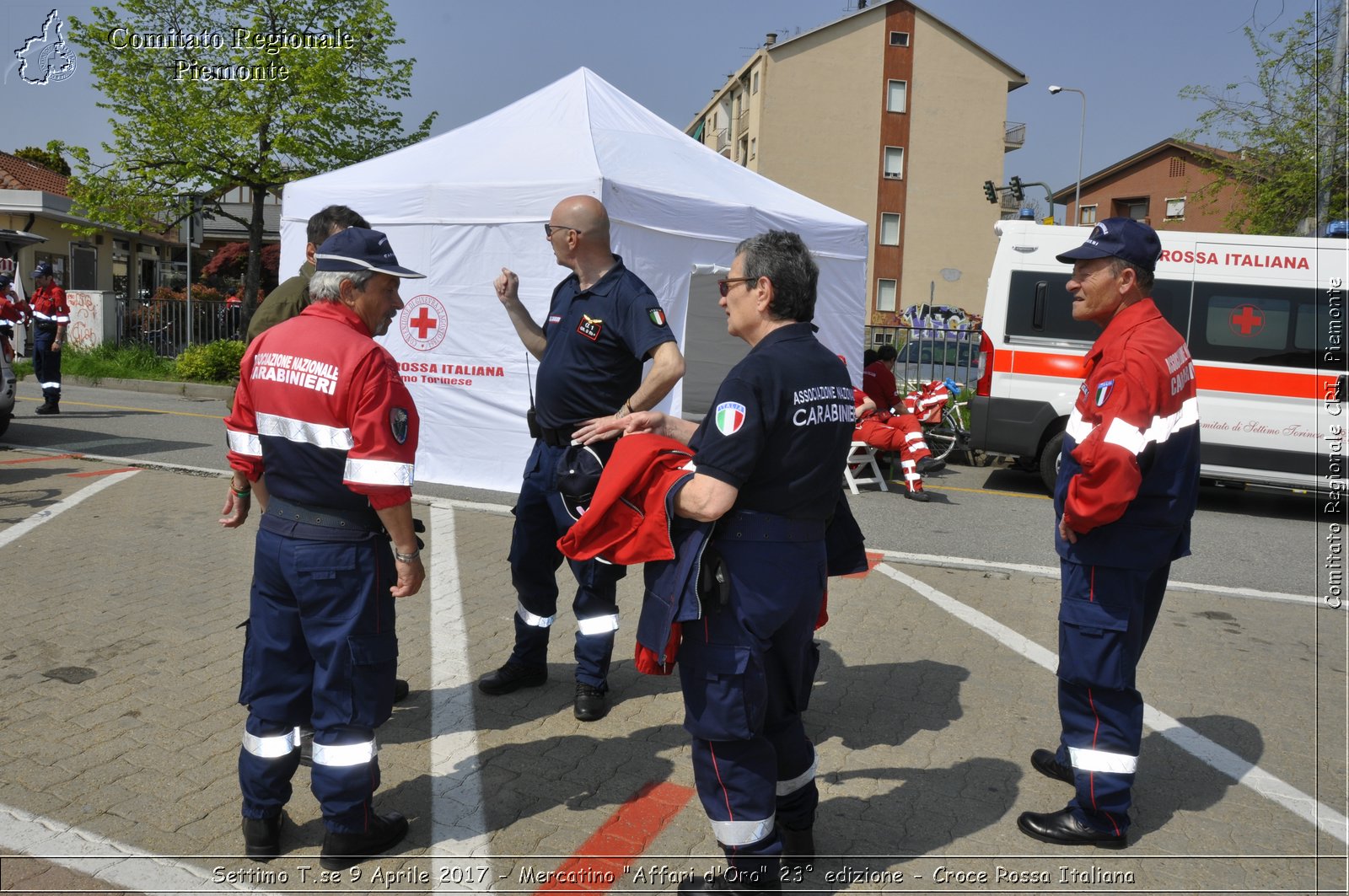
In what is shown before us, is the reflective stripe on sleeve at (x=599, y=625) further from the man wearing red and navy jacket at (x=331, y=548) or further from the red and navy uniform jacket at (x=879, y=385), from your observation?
the red and navy uniform jacket at (x=879, y=385)

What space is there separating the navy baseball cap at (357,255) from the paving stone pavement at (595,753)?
6.02 feet

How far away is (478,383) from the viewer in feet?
28.4

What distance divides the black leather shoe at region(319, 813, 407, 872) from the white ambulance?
8375mm

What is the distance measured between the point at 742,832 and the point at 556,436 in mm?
2022

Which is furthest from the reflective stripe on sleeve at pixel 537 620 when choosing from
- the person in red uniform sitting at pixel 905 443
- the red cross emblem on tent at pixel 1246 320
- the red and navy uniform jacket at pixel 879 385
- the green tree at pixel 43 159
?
the green tree at pixel 43 159

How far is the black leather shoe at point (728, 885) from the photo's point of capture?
2.81 m

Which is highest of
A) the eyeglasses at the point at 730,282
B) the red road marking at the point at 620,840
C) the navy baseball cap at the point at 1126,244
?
the navy baseball cap at the point at 1126,244

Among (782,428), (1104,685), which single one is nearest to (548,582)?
(782,428)

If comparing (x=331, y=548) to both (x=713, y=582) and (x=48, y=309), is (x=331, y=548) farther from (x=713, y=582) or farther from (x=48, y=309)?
(x=48, y=309)

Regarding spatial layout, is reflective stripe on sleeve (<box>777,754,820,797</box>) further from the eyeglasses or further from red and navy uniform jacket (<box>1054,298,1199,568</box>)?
the eyeglasses

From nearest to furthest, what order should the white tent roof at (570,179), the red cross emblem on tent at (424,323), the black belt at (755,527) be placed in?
the black belt at (755,527), the white tent roof at (570,179), the red cross emblem on tent at (424,323)

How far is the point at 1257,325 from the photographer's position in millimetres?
9664

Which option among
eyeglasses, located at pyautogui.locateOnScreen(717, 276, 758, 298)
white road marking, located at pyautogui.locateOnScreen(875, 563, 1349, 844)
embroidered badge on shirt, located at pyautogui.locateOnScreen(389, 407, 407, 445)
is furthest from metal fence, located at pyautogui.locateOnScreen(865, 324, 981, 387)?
embroidered badge on shirt, located at pyautogui.locateOnScreen(389, 407, 407, 445)

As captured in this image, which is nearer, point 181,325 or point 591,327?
point 591,327
